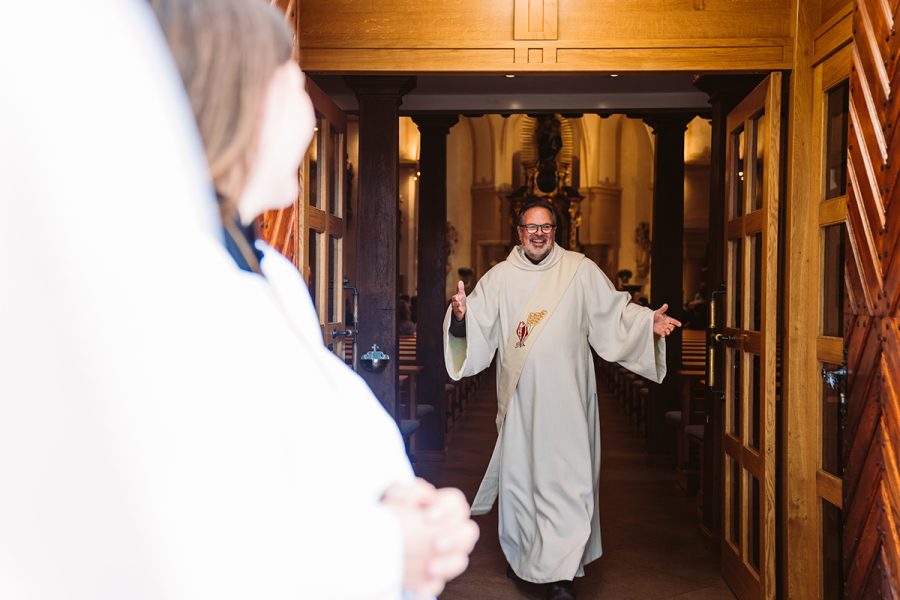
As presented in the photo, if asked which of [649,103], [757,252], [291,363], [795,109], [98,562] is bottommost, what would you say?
[98,562]

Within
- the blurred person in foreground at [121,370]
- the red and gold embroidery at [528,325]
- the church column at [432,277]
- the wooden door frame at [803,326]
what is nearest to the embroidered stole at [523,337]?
the red and gold embroidery at [528,325]

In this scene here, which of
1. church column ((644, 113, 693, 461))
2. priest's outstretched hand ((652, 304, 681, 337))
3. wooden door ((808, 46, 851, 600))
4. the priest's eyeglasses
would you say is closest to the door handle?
wooden door ((808, 46, 851, 600))

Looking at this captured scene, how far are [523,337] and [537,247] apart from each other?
51cm

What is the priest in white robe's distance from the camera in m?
4.26

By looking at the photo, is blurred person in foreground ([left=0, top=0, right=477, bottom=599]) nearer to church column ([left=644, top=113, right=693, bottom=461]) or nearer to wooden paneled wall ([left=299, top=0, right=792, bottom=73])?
wooden paneled wall ([left=299, top=0, right=792, bottom=73])

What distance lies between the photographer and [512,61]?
11.9 ft

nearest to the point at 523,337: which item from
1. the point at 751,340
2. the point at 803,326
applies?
the point at 751,340

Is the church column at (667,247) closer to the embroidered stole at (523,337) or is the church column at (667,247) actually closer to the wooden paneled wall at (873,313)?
the embroidered stole at (523,337)

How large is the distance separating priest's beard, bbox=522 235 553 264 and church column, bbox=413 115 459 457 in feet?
9.61

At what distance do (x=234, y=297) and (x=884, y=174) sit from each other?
8.06 feet

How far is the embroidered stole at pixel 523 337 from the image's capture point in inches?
175

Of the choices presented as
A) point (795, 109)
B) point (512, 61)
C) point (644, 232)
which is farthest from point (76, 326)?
point (644, 232)

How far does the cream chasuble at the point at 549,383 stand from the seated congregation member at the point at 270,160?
355cm

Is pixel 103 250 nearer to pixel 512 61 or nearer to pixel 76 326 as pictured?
pixel 76 326
